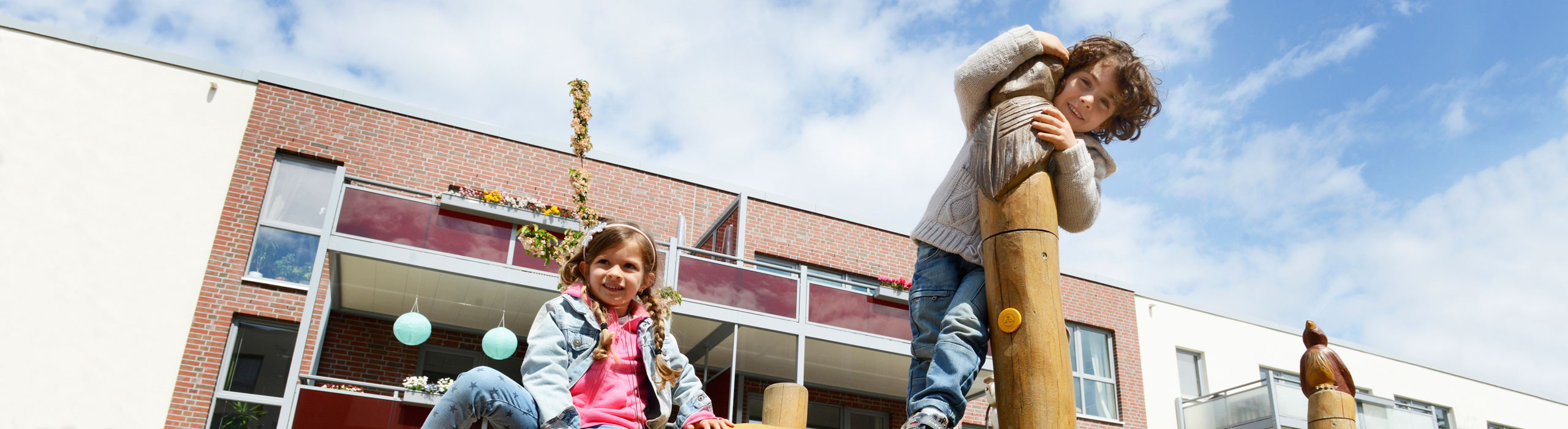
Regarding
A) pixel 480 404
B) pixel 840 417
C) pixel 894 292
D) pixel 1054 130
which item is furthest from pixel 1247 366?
pixel 480 404

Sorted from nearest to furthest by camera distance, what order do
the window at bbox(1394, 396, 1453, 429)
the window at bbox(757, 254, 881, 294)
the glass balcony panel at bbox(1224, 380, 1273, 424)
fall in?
the window at bbox(757, 254, 881, 294) < the glass balcony panel at bbox(1224, 380, 1273, 424) < the window at bbox(1394, 396, 1453, 429)

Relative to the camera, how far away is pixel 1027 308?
Result: 6.05 feet

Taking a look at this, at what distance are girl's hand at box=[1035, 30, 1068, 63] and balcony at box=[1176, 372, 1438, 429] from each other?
15.4 m

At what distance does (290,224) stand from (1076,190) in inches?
507

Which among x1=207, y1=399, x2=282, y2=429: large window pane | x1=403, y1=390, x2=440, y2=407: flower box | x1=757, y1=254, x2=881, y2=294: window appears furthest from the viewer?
x1=757, y1=254, x2=881, y2=294: window

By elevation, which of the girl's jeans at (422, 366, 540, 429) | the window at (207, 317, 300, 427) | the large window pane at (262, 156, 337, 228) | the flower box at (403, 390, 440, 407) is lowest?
the girl's jeans at (422, 366, 540, 429)

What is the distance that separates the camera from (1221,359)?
2003 cm

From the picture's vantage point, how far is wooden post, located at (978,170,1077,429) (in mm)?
1772

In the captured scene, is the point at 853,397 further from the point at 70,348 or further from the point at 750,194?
the point at 70,348

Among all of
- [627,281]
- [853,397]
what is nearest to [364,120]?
[853,397]

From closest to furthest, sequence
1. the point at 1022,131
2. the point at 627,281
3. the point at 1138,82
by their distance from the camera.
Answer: the point at 1022,131, the point at 1138,82, the point at 627,281

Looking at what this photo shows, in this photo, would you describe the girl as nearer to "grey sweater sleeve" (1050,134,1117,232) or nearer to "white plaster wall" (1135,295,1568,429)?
"grey sweater sleeve" (1050,134,1117,232)

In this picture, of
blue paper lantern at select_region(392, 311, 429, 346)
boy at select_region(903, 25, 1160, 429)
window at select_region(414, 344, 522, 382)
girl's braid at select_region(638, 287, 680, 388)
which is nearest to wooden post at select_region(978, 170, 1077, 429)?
boy at select_region(903, 25, 1160, 429)

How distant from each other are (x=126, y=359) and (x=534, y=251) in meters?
5.29
